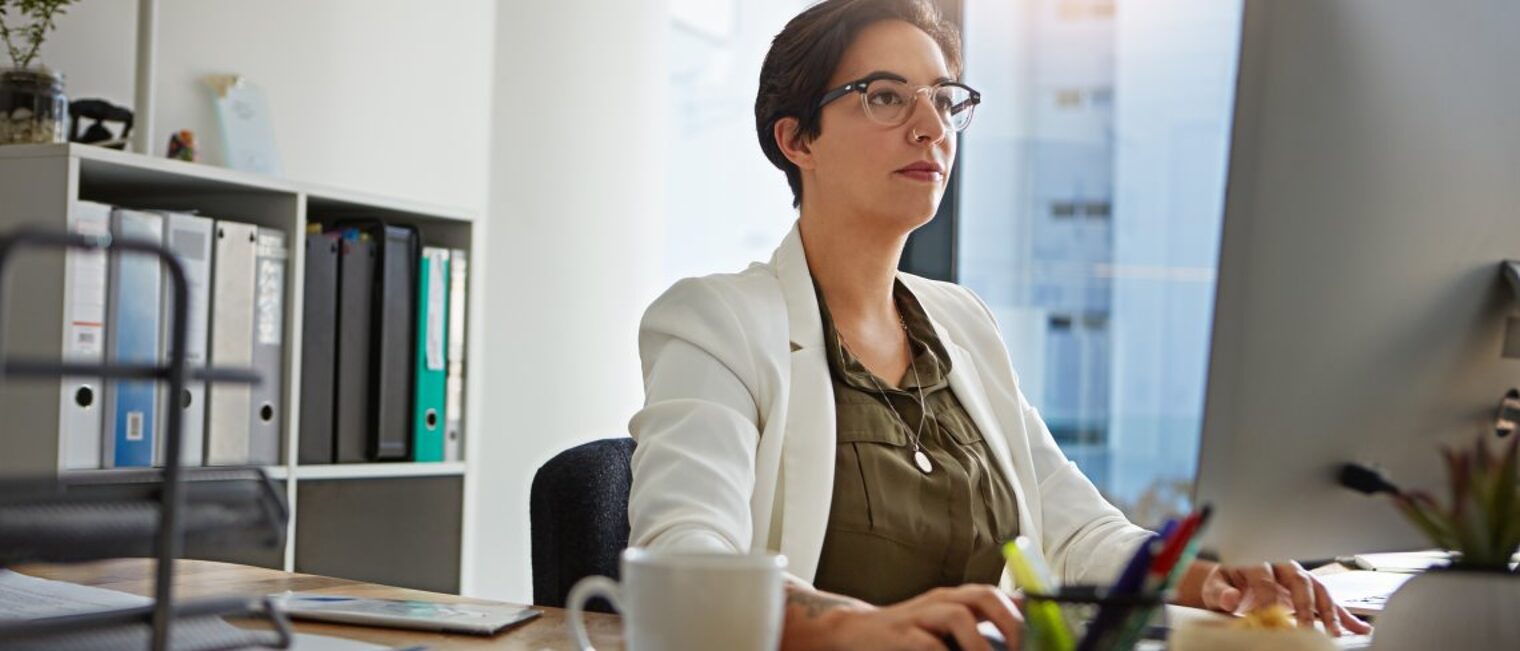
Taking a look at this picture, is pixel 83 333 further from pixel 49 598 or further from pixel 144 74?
pixel 49 598

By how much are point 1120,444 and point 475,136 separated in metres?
1.91

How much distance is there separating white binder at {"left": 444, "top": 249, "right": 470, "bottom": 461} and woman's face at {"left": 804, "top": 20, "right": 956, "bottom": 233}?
1.26 meters

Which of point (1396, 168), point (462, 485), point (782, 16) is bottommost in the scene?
point (462, 485)

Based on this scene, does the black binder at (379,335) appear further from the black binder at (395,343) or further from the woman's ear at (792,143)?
the woman's ear at (792,143)

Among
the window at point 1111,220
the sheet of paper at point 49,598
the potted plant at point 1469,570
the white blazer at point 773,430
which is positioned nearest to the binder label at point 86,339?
the sheet of paper at point 49,598

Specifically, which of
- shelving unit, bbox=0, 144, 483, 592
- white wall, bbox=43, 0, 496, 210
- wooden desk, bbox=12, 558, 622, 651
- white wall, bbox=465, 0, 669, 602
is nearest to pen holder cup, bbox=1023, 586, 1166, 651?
wooden desk, bbox=12, 558, 622, 651

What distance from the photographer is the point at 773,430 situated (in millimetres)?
1367

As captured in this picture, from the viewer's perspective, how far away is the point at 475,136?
3.45 metres

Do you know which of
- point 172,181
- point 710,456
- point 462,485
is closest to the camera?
point 710,456

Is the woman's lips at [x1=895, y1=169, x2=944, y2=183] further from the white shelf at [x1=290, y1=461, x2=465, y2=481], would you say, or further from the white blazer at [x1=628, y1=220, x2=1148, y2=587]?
the white shelf at [x1=290, y1=461, x2=465, y2=481]

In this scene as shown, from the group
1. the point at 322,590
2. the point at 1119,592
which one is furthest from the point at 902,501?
the point at 1119,592

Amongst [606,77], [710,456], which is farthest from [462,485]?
[710,456]

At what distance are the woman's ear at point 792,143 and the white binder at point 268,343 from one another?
1074 millimetres

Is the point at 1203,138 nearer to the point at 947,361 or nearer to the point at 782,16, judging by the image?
the point at 782,16
